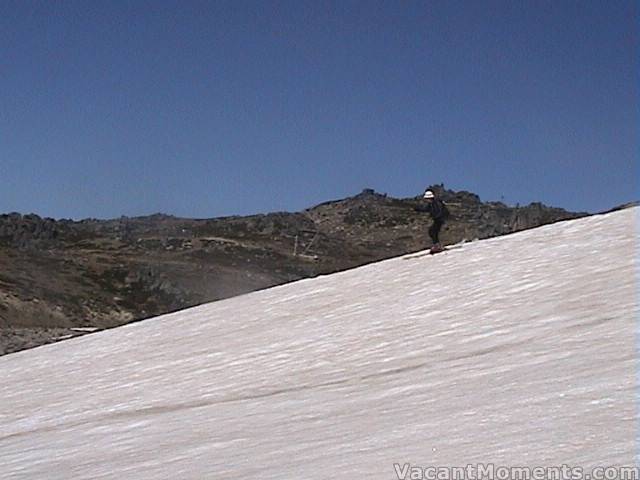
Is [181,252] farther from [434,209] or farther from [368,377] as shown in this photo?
[368,377]

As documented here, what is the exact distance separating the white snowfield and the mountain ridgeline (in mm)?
4409

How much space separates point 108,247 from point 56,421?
68167mm

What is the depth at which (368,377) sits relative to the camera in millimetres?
8539

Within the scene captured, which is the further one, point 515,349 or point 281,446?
point 515,349

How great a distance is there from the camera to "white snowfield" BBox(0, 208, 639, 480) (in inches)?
219

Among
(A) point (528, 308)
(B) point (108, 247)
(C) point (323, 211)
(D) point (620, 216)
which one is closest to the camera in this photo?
(A) point (528, 308)

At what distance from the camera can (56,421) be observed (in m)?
9.75

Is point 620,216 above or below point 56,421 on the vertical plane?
above

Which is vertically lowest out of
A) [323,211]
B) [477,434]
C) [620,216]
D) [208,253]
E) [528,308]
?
[477,434]

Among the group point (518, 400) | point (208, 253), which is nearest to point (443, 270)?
point (518, 400)

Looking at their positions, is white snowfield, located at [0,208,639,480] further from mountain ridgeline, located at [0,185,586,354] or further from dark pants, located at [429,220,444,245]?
mountain ridgeline, located at [0,185,586,354]

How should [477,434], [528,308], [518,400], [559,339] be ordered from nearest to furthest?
[477,434] < [518,400] < [559,339] < [528,308]

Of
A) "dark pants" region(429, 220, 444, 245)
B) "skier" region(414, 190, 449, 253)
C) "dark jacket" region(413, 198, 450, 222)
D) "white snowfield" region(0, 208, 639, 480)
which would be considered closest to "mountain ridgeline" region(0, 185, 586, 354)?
"dark pants" region(429, 220, 444, 245)

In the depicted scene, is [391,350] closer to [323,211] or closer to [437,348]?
[437,348]
